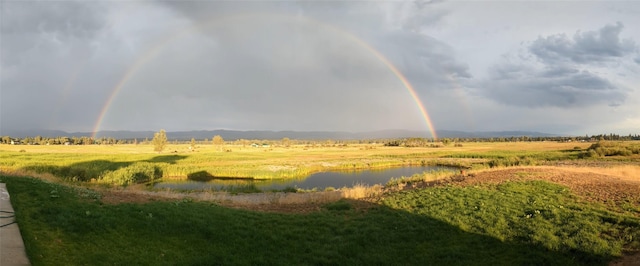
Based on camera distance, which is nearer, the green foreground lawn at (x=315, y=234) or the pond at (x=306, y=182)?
the green foreground lawn at (x=315, y=234)

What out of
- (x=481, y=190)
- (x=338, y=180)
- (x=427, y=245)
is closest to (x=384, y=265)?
(x=427, y=245)

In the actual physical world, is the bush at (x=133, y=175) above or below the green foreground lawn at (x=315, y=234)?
below

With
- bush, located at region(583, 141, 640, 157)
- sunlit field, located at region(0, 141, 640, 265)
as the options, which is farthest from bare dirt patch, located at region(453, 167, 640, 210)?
bush, located at region(583, 141, 640, 157)

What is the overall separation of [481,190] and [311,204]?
31.6 feet

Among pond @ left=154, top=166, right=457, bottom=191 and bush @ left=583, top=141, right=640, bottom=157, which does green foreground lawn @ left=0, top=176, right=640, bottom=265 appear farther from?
bush @ left=583, top=141, right=640, bottom=157

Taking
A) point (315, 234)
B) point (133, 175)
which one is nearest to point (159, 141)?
point (133, 175)

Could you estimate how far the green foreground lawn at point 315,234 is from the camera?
31.1ft

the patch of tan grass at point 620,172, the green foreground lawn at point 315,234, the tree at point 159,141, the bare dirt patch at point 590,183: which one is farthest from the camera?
the tree at point 159,141

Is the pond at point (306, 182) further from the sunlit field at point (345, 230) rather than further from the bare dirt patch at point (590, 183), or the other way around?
the sunlit field at point (345, 230)

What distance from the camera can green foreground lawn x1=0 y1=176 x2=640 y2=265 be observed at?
948cm

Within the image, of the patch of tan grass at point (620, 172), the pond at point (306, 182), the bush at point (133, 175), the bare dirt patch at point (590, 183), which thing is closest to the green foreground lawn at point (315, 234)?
the bare dirt patch at point (590, 183)

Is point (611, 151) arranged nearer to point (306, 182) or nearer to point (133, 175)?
point (306, 182)

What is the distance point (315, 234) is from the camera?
493 inches

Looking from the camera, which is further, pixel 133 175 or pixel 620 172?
pixel 133 175
